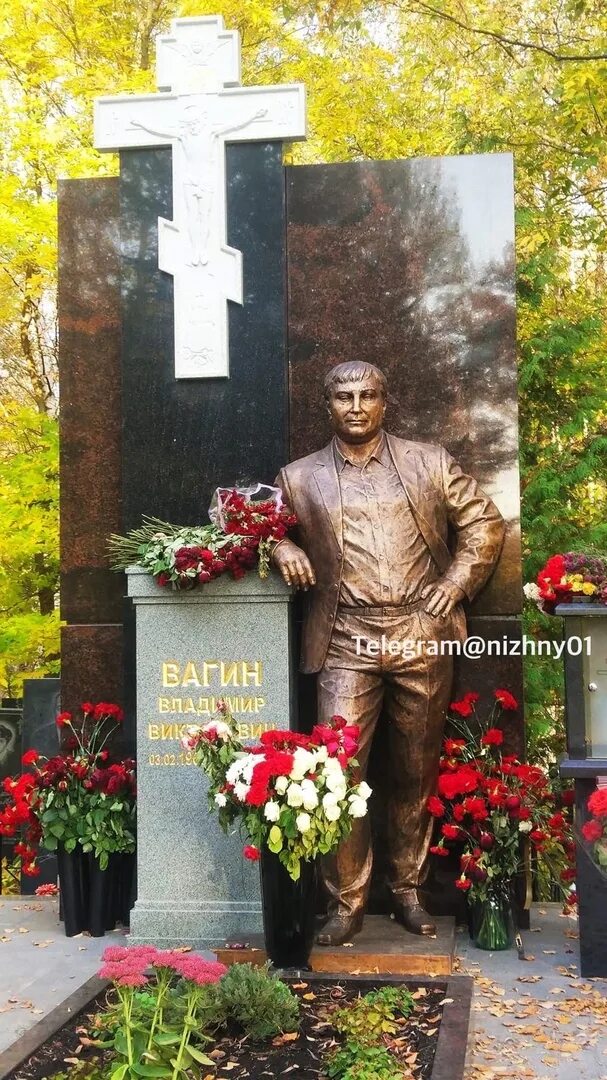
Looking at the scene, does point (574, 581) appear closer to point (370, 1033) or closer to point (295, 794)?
point (295, 794)

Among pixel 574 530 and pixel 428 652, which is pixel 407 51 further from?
pixel 428 652

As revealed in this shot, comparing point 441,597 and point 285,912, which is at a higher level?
point 441,597

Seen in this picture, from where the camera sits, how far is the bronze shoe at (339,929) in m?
5.52

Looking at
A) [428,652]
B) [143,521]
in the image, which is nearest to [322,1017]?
[428,652]

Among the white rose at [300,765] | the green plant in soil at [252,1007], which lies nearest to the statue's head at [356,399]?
the white rose at [300,765]

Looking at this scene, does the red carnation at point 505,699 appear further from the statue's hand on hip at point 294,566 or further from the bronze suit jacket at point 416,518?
the statue's hand on hip at point 294,566

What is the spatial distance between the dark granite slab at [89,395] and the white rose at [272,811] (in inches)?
88.3

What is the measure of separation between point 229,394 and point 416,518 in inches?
54.6

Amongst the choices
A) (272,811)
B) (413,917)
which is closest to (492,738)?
(413,917)

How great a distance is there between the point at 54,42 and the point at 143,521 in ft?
29.1

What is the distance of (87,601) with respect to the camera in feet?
22.6

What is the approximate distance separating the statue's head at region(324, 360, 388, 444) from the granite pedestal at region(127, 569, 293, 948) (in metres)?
0.84

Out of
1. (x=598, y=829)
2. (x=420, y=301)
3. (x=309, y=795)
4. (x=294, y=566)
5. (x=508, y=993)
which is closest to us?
(x=598, y=829)

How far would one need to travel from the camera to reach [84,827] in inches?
244
